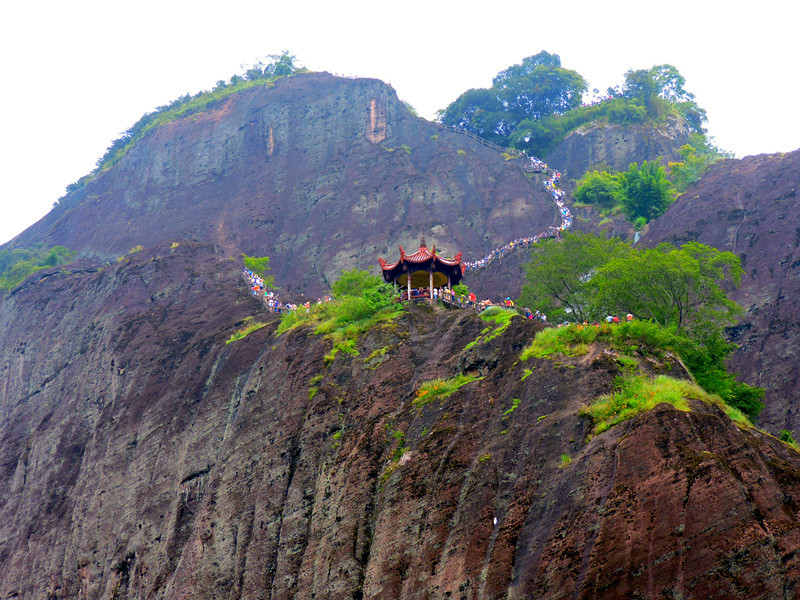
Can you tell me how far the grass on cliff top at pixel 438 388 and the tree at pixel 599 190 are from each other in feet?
120

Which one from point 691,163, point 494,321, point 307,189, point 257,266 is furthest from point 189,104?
point 494,321

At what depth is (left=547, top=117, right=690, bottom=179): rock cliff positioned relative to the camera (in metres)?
70.2

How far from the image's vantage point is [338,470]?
30.3 meters

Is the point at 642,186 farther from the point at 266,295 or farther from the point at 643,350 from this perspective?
the point at 643,350

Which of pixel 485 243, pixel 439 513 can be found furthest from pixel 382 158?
pixel 439 513

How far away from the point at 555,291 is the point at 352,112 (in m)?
42.4

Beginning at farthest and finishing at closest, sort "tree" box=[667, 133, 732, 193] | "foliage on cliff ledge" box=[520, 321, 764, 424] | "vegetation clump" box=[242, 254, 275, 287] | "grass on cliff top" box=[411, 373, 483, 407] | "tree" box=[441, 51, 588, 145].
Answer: "tree" box=[441, 51, 588, 145], "tree" box=[667, 133, 732, 193], "vegetation clump" box=[242, 254, 275, 287], "grass on cliff top" box=[411, 373, 483, 407], "foliage on cliff ledge" box=[520, 321, 764, 424]

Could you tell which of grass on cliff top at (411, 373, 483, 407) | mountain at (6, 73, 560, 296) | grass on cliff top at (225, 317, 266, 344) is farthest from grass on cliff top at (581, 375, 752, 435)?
mountain at (6, 73, 560, 296)

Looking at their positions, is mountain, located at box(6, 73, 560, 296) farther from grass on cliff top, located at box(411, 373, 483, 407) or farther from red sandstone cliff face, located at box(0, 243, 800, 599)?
grass on cliff top, located at box(411, 373, 483, 407)

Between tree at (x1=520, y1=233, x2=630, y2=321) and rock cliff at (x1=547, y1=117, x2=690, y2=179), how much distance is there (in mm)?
28936

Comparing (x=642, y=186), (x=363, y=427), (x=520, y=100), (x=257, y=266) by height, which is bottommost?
(x=363, y=427)

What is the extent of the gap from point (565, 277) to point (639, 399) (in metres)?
18.7

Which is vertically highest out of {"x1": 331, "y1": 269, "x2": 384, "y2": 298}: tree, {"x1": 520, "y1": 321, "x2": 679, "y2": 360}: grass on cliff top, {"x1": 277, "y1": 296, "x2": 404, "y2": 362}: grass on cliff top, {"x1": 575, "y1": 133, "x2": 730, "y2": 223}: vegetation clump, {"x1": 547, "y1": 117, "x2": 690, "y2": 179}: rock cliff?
{"x1": 547, "y1": 117, "x2": 690, "y2": 179}: rock cliff

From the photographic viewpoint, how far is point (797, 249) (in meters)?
44.0
